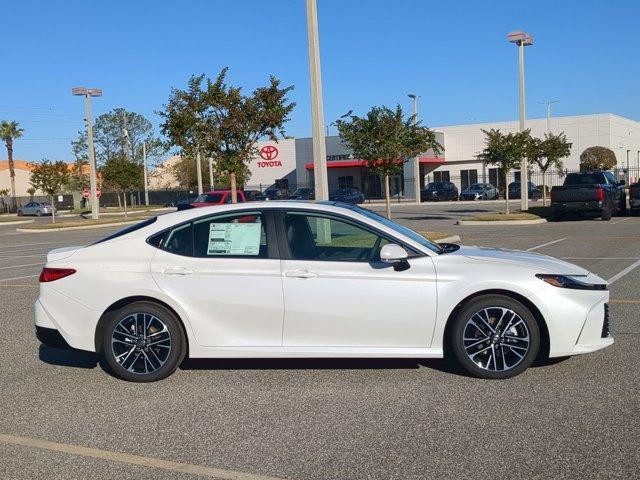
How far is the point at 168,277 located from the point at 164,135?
15.6 metres

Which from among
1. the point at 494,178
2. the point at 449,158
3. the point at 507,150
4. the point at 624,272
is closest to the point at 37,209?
the point at 449,158

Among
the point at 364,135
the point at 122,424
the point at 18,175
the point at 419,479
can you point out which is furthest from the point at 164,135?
the point at 18,175

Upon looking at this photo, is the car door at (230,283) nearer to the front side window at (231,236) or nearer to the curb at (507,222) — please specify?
the front side window at (231,236)

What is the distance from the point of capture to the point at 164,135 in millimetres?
21281

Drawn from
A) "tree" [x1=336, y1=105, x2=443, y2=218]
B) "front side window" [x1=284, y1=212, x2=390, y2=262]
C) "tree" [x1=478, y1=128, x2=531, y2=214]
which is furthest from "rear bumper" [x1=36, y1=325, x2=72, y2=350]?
"tree" [x1=478, y1=128, x2=531, y2=214]

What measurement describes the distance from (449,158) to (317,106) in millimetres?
53616

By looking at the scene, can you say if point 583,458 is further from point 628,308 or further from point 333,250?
point 628,308

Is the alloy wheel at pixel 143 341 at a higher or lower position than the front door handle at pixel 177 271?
lower

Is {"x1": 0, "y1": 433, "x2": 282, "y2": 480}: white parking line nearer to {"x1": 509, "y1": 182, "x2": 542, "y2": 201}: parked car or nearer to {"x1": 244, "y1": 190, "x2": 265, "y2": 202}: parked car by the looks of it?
{"x1": 244, "y1": 190, "x2": 265, "y2": 202}: parked car

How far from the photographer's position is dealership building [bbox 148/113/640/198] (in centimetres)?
6512

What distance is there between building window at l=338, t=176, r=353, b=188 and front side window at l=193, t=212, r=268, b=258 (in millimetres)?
64397

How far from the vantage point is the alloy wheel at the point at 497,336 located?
6.14 m

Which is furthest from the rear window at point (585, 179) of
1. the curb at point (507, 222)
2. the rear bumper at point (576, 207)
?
the curb at point (507, 222)

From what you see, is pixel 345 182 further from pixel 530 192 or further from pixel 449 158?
pixel 530 192
